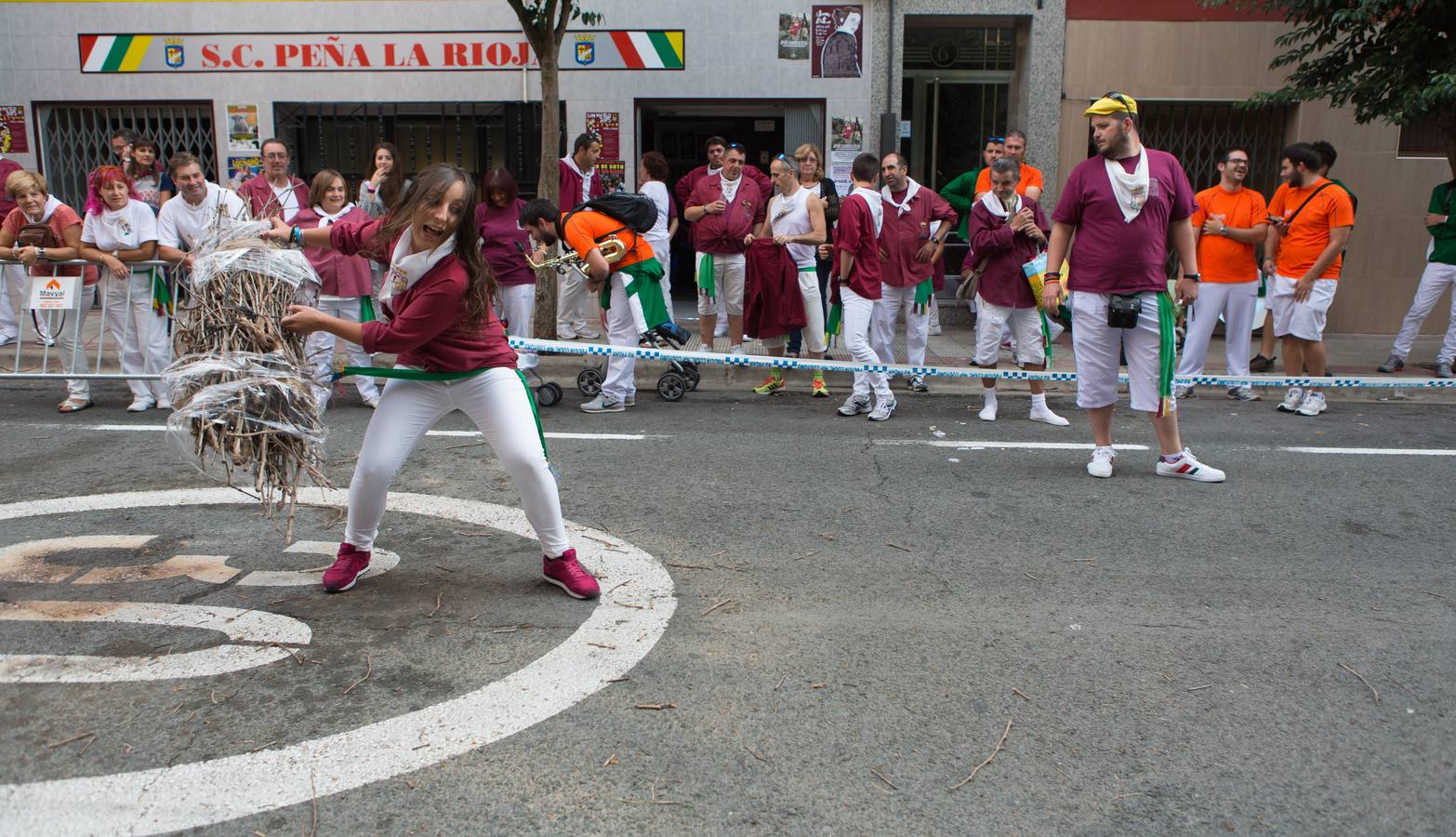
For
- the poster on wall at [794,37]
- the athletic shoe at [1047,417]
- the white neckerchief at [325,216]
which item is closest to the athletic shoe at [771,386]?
the athletic shoe at [1047,417]

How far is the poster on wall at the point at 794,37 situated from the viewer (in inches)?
530

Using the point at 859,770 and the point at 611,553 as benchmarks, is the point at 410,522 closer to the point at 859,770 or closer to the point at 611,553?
the point at 611,553

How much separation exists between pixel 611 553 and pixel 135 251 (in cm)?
552

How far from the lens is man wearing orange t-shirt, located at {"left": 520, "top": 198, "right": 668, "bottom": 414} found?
8.39 metres

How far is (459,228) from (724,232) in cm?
647

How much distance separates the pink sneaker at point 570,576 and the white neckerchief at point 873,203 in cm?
467

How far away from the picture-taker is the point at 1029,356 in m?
8.76

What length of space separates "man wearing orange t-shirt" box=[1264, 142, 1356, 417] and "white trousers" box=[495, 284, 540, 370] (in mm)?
5999

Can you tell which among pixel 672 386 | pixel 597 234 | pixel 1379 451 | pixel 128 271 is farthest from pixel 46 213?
pixel 1379 451

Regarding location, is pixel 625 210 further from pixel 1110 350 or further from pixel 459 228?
pixel 459 228

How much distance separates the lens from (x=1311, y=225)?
30.0 feet

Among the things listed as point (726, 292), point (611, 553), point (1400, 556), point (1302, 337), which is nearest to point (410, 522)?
point (611, 553)

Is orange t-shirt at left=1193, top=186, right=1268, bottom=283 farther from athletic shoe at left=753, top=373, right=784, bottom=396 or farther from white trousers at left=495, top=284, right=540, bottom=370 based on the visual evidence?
white trousers at left=495, top=284, right=540, bottom=370

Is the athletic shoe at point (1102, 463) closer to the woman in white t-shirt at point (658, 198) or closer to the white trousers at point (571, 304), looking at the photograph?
the woman in white t-shirt at point (658, 198)
